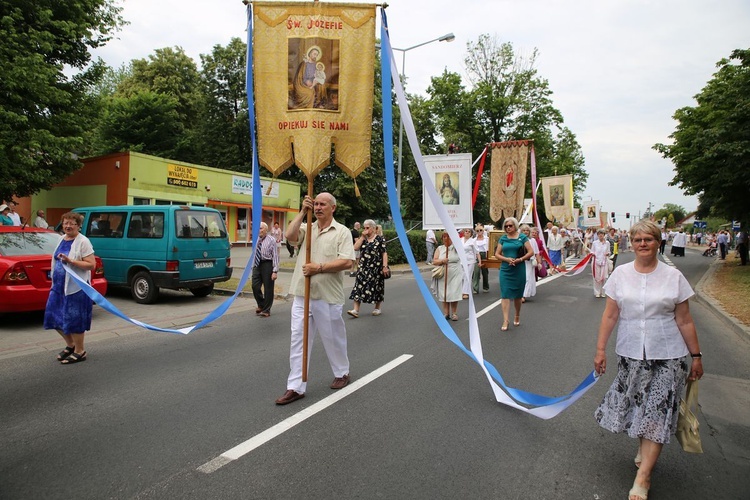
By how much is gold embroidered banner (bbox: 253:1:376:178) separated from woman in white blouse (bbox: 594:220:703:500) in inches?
104

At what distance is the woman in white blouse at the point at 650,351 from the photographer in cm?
303

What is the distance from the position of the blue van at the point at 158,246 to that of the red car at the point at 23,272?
210cm

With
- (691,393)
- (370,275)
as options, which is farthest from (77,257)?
(691,393)

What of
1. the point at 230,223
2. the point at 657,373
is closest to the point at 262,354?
the point at 657,373

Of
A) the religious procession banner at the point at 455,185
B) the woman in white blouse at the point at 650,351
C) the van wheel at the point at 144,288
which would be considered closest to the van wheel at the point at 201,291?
the van wheel at the point at 144,288

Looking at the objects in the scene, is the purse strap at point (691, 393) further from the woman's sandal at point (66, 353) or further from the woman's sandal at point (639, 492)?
the woman's sandal at point (66, 353)

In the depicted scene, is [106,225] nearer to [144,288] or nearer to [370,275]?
[144,288]

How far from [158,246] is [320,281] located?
258 inches

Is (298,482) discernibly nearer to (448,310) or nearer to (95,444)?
(95,444)

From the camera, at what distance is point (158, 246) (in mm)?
9906

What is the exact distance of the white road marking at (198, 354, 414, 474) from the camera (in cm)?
331

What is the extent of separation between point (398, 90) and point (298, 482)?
340cm

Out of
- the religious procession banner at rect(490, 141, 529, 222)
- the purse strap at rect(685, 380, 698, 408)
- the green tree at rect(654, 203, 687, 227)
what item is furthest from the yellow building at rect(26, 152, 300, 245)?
the green tree at rect(654, 203, 687, 227)

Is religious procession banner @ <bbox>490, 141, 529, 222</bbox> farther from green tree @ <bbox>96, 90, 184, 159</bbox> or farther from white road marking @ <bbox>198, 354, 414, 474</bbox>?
green tree @ <bbox>96, 90, 184, 159</bbox>
